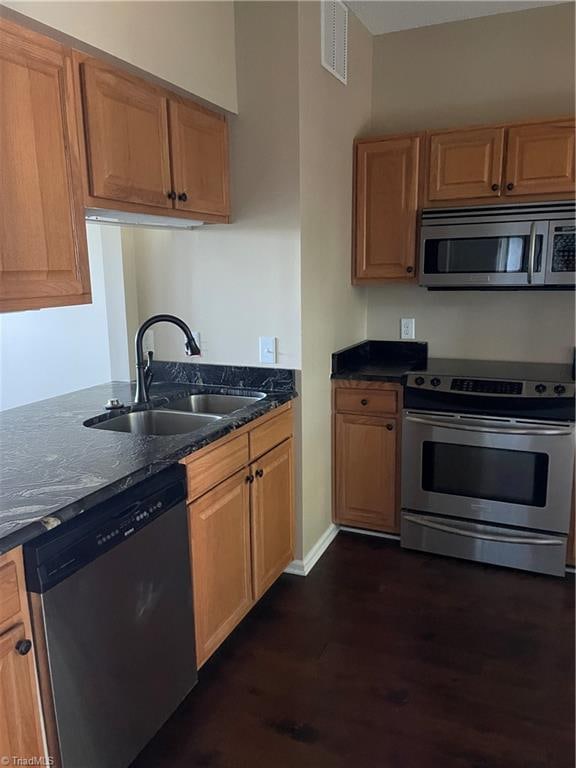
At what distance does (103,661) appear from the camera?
1532 millimetres

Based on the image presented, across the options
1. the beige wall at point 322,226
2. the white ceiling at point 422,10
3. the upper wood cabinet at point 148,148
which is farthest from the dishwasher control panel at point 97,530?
the white ceiling at point 422,10

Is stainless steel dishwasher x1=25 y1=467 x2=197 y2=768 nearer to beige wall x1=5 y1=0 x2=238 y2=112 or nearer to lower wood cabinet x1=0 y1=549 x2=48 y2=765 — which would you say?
lower wood cabinet x1=0 y1=549 x2=48 y2=765

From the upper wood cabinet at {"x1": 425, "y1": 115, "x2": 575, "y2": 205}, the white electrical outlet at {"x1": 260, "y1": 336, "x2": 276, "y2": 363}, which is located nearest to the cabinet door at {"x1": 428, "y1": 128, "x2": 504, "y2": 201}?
the upper wood cabinet at {"x1": 425, "y1": 115, "x2": 575, "y2": 205}

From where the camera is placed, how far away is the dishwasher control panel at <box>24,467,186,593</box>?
1.31m

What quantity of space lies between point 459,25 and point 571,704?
328 centimetres

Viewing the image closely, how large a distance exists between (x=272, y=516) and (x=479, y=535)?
1.08 m

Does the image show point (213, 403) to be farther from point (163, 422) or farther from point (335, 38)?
point (335, 38)

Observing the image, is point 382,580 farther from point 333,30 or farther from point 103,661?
point 333,30

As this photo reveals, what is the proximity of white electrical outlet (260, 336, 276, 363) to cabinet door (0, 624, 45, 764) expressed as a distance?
5.30 ft

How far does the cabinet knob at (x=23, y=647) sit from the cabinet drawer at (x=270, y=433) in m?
1.14

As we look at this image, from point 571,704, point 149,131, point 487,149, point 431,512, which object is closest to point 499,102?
point 487,149

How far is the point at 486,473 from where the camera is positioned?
281 centimetres

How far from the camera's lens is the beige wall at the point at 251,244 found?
2457mm

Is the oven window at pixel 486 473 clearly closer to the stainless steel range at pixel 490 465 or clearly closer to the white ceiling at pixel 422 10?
the stainless steel range at pixel 490 465
